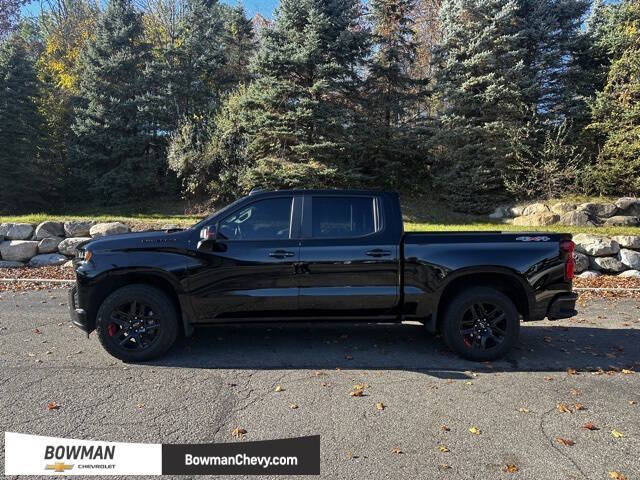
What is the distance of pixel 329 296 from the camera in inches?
196

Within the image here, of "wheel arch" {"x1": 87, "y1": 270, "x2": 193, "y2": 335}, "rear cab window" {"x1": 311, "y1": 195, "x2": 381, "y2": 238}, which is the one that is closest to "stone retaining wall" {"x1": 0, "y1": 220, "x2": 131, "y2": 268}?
"wheel arch" {"x1": 87, "y1": 270, "x2": 193, "y2": 335}

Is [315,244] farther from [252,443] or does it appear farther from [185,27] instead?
[185,27]

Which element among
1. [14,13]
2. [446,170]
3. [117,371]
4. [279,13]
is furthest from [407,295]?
[14,13]

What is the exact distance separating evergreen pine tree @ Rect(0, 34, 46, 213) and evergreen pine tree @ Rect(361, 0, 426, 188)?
14.8m

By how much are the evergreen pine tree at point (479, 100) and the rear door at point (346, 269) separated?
1343 centimetres

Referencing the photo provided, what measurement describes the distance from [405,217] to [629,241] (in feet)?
24.6

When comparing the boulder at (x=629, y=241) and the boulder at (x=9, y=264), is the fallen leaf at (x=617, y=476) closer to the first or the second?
the boulder at (x=629, y=241)

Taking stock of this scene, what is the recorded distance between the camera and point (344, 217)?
17.0ft

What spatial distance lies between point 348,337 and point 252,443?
278 centimetres

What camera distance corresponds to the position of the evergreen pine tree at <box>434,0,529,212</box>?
17.2m

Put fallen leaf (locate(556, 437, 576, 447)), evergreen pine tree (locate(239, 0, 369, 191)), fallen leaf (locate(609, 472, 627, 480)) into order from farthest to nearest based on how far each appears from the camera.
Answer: evergreen pine tree (locate(239, 0, 369, 191))
fallen leaf (locate(556, 437, 576, 447))
fallen leaf (locate(609, 472, 627, 480))

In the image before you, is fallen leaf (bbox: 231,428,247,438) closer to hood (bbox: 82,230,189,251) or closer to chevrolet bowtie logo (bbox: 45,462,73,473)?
chevrolet bowtie logo (bbox: 45,462,73,473)

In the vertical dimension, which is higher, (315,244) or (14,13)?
(14,13)

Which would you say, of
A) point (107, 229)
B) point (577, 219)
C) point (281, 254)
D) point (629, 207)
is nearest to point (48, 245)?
point (107, 229)
